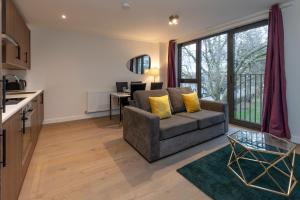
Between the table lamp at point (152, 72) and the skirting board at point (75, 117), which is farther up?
the table lamp at point (152, 72)

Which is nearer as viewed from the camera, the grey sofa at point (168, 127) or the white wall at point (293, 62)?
the grey sofa at point (168, 127)

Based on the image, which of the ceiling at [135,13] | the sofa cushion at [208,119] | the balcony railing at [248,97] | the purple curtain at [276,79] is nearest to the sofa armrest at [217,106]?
the sofa cushion at [208,119]

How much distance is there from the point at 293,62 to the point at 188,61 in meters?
2.70

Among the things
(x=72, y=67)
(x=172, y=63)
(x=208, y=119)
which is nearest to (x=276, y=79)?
(x=208, y=119)

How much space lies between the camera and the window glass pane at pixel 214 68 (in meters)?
4.11

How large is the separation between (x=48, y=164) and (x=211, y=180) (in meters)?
2.03

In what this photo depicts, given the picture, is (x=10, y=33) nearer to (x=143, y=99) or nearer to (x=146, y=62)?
(x=143, y=99)

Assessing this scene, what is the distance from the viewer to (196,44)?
4766 millimetres

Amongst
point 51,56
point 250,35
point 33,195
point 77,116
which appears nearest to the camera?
point 33,195

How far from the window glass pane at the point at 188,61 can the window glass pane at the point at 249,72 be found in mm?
1317

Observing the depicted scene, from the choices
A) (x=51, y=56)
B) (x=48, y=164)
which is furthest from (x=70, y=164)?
(x=51, y=56)

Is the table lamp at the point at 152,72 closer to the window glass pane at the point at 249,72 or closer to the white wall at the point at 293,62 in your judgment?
the window glass pane at the point at 249,72

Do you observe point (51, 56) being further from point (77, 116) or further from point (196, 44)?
point (196, 44)

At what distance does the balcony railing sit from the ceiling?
1.30 meters
